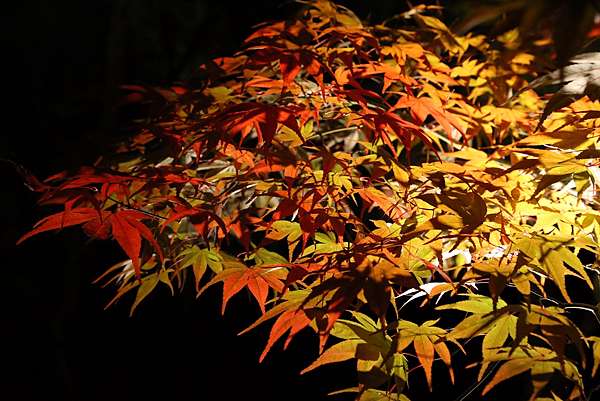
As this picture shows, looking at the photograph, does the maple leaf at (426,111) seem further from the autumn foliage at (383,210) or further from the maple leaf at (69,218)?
the maple leaf at (69,218)

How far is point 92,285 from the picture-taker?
3.00 metres

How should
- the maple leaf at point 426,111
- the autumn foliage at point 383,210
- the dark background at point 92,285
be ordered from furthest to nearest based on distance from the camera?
the dark background at point 92,285, the maple leaf at point 426,111, the autumn foliage at point 383,210

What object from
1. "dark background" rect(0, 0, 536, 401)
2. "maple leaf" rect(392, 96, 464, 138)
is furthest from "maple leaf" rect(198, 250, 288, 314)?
"dark background" rect(0, 0, 536, 401)

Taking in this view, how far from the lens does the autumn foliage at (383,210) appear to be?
814 millimetres

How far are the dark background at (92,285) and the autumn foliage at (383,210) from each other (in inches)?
29.6

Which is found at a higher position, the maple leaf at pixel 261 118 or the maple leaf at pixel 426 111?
the maple leaf at pixel 261 118

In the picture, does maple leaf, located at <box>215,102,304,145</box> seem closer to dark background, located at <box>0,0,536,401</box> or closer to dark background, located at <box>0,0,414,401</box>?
dark background, located at <box>0,0,414,401</box>

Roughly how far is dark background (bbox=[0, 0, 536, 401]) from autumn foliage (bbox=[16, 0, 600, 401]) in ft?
2.46

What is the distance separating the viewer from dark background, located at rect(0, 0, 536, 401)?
2.35m

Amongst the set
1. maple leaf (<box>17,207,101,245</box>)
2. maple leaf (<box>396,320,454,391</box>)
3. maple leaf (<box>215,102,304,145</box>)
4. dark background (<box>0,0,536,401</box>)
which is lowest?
dark background (<box>0,0,536,401</box>)

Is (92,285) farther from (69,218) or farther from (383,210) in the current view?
(383,210)

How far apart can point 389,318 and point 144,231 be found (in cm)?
140

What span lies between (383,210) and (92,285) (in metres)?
2.37

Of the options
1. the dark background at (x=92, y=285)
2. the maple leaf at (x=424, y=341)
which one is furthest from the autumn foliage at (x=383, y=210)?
the dark background at (x=92, y=285)
